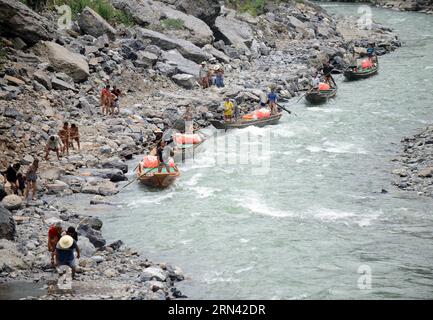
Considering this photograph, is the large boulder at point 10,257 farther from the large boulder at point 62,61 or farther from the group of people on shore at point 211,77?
the group of people on shore at point 211,77

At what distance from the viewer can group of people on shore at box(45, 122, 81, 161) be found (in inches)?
825

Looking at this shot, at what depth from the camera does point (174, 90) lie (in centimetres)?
3025

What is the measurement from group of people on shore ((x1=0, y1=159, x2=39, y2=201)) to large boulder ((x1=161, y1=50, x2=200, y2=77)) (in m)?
14.7

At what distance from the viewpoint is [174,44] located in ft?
110

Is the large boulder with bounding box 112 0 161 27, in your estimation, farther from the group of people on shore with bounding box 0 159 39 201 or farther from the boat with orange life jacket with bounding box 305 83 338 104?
the group of people on shore with bounding box 0 159 39 201

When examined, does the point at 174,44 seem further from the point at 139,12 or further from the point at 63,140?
the point at 63,140

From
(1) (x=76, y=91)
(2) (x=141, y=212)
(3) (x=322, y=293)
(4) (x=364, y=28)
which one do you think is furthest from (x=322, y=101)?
(4) (x=364, y=28)

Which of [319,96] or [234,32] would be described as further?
[234,32]

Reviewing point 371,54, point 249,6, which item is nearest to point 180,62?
point 371,54

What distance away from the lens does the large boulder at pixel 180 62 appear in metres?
31.9

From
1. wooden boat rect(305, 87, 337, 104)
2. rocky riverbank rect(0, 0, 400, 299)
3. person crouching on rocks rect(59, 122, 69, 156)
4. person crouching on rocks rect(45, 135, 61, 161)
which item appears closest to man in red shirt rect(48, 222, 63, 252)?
rocky riverbank rect(0, 0, 400, 299)

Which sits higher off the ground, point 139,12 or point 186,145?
point 139,12

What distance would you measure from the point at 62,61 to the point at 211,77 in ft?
27.0
